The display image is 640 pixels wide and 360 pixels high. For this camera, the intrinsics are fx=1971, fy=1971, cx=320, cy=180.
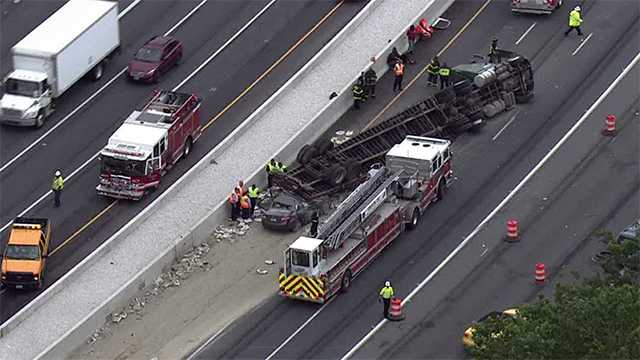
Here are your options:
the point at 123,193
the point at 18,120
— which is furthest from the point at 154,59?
the point at 123,193

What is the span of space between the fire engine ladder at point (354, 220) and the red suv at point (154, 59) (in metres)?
16.8

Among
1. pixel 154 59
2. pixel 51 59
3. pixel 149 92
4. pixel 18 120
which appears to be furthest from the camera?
pixel 154 59

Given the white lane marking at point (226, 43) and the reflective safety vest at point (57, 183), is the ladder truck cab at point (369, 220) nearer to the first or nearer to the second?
the reflective safety vest at point (57, 183)

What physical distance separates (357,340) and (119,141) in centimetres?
1561

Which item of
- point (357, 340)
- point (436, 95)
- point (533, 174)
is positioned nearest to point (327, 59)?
point (436, 95)

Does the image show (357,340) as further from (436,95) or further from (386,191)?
(436,95)

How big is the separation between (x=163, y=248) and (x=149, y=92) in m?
13.6

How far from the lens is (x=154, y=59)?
9681 cm

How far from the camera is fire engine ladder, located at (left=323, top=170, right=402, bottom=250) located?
8107 cm

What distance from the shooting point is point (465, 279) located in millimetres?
82750

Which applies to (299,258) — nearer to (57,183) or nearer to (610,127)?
(57,183)

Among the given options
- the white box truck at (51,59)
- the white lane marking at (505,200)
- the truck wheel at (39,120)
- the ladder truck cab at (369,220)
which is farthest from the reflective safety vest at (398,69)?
the truck wheel at (39,120)

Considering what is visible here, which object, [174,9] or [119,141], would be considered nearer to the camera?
[119,141]

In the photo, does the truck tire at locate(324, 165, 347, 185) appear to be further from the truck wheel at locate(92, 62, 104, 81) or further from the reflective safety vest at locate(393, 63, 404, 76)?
the truck wheel at locate(92, 62, 104, 81)
